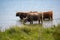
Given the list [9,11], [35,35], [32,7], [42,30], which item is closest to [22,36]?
[35,35]

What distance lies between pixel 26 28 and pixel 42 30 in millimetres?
499

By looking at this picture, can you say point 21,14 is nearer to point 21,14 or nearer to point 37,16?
point 21,14

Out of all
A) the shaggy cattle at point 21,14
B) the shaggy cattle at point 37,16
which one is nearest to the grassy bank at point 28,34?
the shaggy cattle at point 37,16

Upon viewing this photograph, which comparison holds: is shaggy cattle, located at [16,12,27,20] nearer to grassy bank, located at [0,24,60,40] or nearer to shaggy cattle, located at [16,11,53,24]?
shaggy cattle, located at [16,11,53,24]

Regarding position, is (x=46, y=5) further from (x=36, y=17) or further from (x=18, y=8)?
(x=36, y=17)

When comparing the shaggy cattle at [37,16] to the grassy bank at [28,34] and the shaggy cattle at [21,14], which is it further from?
the grassy bank at [28,34]

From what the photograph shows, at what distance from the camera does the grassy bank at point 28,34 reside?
618cm

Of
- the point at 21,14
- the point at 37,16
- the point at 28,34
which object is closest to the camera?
the point at 28,34

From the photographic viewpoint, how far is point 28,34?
6832 mm

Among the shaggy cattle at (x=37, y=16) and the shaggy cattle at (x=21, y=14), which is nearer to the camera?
the shaggy cattle at (x=37, y=16)

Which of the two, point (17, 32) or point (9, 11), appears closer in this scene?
point (17, 32)

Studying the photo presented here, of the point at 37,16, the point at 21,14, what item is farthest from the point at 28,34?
the point at 21,14

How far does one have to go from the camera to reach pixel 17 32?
6.79m

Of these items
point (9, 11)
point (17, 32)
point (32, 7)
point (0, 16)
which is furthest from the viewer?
point (32, 7)
